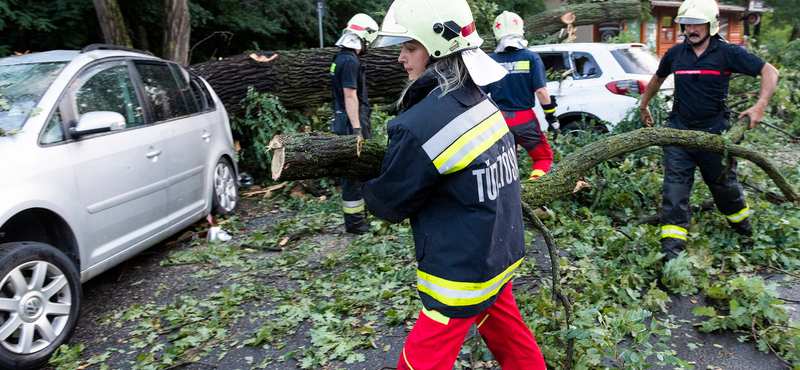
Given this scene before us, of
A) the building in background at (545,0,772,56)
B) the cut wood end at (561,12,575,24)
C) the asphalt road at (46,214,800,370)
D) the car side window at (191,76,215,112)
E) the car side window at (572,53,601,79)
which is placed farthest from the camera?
the building in background at (545,0,772,56)

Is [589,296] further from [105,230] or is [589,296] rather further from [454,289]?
[105,230]

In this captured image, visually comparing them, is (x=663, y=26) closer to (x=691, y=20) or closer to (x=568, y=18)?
(x=568, y=18)

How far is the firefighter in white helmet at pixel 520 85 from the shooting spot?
5.84 meters

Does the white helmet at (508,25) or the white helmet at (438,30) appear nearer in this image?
the white helmet at (438,30)

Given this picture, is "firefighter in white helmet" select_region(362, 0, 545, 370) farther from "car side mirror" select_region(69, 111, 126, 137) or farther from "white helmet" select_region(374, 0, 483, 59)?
"car side mirror" select_region(69, 111, 126, 137)

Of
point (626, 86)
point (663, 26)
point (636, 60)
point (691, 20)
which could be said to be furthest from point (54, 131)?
point (663, 26)

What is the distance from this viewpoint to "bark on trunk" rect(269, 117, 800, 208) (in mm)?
2436

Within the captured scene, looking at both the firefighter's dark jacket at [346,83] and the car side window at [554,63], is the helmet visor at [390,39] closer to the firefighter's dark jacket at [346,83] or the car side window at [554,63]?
the firefighter's dark jacket at [346,83]

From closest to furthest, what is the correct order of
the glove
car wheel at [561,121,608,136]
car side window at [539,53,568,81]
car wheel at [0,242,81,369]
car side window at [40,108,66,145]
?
car wheel at [0,242,81,369] → car side window at [40,108,66,145] → the glove → car wheel at [561,121,608,136] → car side window at [539,53,568,81]

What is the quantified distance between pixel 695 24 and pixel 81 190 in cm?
444

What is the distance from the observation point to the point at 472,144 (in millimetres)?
2035

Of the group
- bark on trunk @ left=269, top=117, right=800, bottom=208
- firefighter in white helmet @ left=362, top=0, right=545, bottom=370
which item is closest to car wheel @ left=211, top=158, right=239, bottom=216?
bark on trunk @ left=269, top=117, right=800, bottom=208

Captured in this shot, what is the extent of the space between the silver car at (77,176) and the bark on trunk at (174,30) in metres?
3.25

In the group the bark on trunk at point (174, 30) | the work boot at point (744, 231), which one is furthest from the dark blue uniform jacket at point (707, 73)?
the bark on trunk at point (174, 30)
